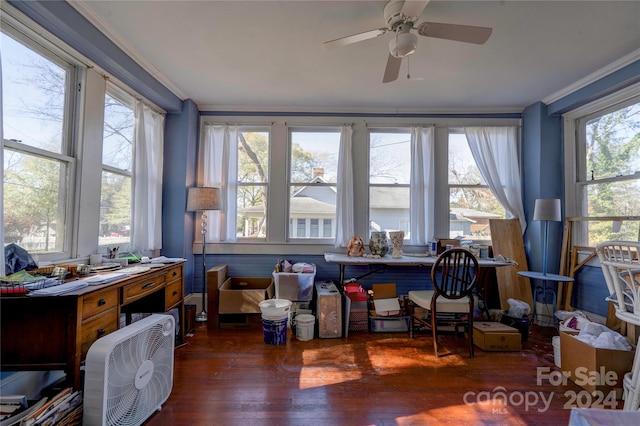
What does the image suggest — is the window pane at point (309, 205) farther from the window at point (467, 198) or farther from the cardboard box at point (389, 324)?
the window at point (467, 198)

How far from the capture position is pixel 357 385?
209 cm

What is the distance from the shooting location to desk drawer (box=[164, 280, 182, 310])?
253cm

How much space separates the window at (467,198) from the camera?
3.78m

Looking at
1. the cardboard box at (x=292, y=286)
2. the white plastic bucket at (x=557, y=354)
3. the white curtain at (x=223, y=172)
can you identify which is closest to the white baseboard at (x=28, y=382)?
the cardboard box at (x=292, y=286)

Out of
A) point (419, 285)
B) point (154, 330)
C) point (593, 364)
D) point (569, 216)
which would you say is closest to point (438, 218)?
point (419, 285)

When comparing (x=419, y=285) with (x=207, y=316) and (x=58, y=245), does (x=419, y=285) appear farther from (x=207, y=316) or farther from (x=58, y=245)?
(x=58, y=245)

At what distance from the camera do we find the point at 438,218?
377 centimetres

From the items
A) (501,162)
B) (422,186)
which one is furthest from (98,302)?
(501,162)

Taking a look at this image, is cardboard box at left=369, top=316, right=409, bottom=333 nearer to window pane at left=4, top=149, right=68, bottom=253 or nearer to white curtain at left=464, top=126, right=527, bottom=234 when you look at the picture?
white curtain at left=464, top=126, right=527, bottom=234

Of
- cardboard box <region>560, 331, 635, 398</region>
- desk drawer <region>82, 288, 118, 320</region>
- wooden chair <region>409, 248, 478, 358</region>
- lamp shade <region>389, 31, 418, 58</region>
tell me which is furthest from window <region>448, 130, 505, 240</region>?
desk drawer <region>82, 288, 118, 320</region>

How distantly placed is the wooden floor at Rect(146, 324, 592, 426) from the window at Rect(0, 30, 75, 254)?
1424 millimetres

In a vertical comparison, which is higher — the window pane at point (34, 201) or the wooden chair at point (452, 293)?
the window pane at point (34, 201)

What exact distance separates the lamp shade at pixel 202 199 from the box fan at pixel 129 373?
1611 millimetres

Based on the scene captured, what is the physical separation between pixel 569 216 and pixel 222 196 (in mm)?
4167
